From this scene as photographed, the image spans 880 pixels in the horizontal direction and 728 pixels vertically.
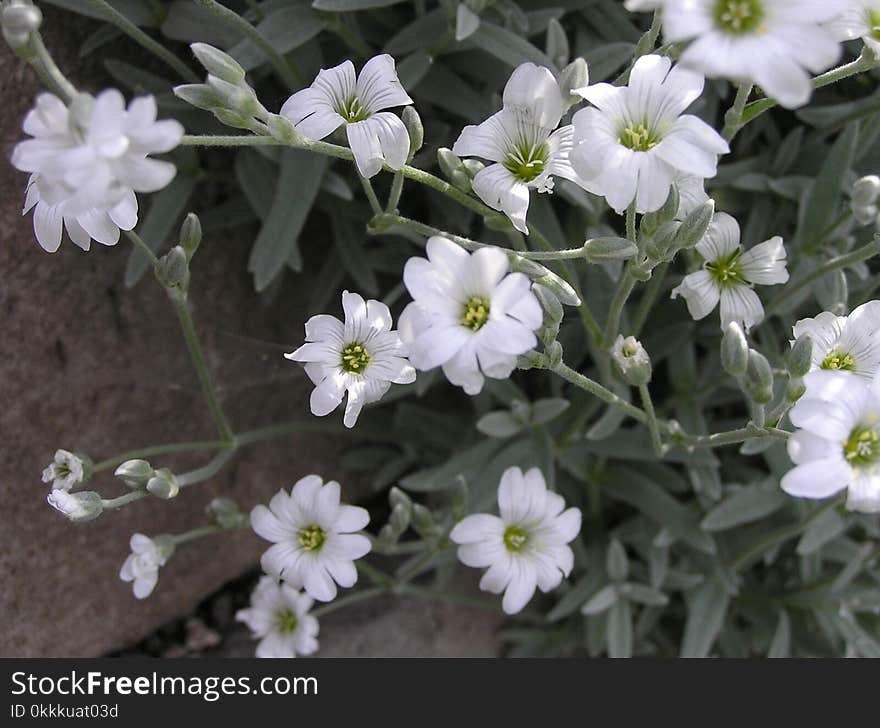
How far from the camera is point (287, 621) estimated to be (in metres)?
2.04

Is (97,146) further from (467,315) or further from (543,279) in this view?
(543,279)

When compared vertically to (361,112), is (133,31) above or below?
above

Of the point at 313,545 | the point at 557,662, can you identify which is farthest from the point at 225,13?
the point at 557,662

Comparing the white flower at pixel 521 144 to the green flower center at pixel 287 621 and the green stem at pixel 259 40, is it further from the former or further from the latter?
the green flower center at pixel 287 621

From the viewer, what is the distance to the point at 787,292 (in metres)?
1.84

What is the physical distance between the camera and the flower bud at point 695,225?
1.35 meters

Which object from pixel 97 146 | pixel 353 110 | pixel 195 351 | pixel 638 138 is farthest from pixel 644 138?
pixel 195 351

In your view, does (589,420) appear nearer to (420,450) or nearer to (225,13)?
(420,450)

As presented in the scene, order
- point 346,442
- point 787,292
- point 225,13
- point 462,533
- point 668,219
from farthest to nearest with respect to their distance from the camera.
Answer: point 346,442 < point 787,292 < point 462,533 < point 225,13 < point 668,219

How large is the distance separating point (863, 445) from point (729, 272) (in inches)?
16.7

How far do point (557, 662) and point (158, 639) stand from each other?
1064mm

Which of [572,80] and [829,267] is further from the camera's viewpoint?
[829,267]

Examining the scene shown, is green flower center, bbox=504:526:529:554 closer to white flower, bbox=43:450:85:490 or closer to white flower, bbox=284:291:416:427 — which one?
white flower, bbox=284:291:416:427

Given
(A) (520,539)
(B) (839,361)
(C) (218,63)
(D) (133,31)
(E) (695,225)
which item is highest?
(D) (133,31)
